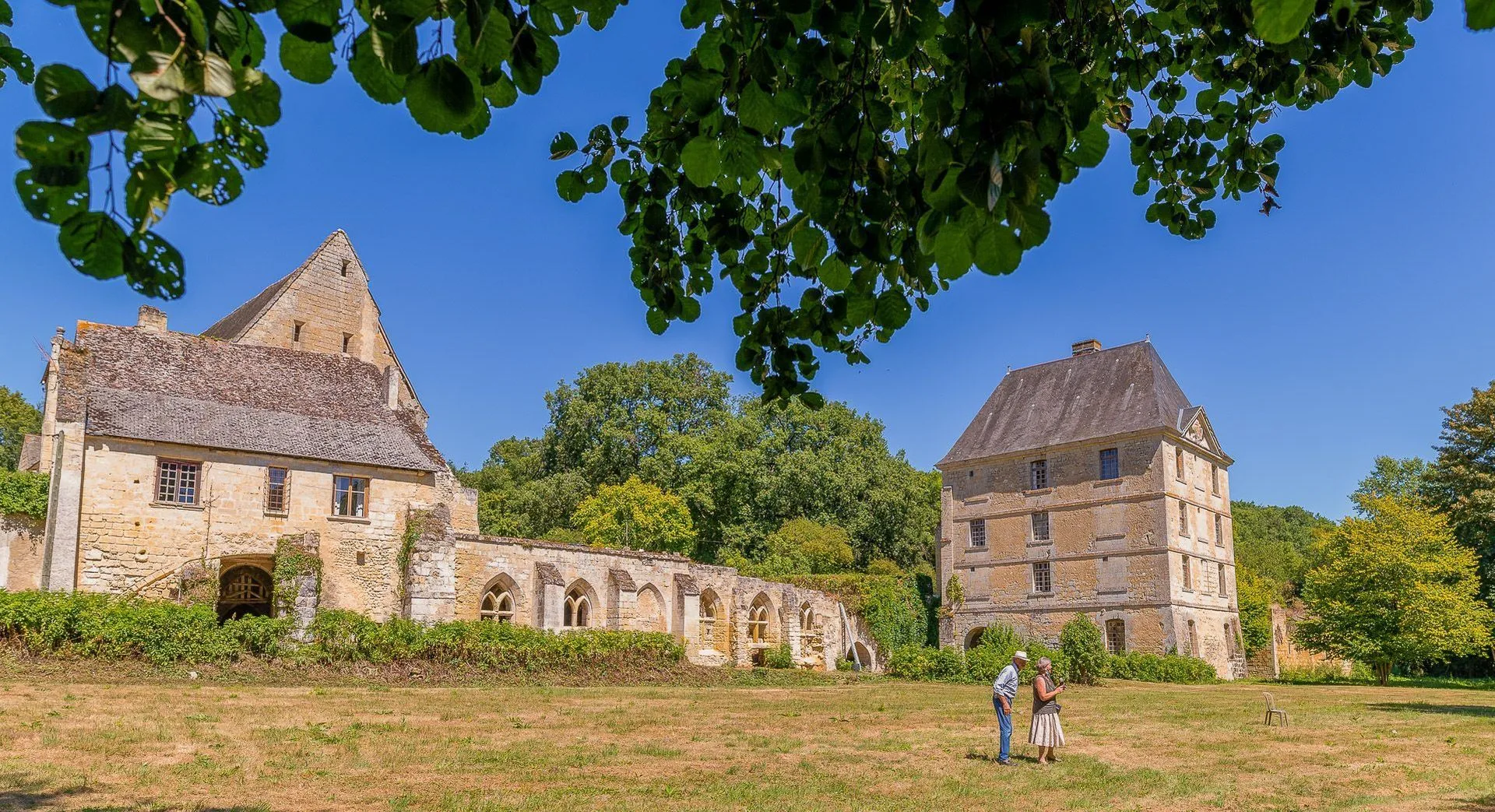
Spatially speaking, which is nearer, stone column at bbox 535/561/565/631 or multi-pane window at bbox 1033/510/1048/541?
stone column at bbox 535/561/565/631

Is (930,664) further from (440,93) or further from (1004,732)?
(440,93)

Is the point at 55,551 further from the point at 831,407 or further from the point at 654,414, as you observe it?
the point at 831,407

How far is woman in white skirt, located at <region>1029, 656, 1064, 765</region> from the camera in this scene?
1197cm

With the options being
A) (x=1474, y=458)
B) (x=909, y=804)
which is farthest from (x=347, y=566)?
(x=1474, y=458)

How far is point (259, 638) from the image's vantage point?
1927cm

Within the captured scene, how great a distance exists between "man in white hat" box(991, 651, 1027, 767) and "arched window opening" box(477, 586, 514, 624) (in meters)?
16.7

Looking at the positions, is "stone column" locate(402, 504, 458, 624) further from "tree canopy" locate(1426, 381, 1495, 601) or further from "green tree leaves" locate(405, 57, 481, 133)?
"tree canopy" locate(1426, 381, 1495, 601)

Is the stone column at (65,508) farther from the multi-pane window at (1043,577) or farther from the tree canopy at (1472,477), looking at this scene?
the tree canopy at (1472,477)

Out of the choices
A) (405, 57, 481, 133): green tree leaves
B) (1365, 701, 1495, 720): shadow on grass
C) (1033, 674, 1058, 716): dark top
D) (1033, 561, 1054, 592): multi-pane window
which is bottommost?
(1365, 701, 1495, 720): shadow on grass

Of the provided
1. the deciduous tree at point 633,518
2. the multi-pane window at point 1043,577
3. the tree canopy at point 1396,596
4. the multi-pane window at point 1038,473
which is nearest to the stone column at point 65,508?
the deciduous tree at point 633,518

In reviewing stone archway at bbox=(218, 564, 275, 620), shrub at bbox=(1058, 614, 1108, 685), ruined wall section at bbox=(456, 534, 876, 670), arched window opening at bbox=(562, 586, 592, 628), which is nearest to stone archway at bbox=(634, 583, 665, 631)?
ruined wall section at bbox=(456, 534, 876, 670)

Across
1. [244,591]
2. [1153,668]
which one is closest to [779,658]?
[1153,668]

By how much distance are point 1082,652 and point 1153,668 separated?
5.02 meters

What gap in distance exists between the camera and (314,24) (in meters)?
1.65
